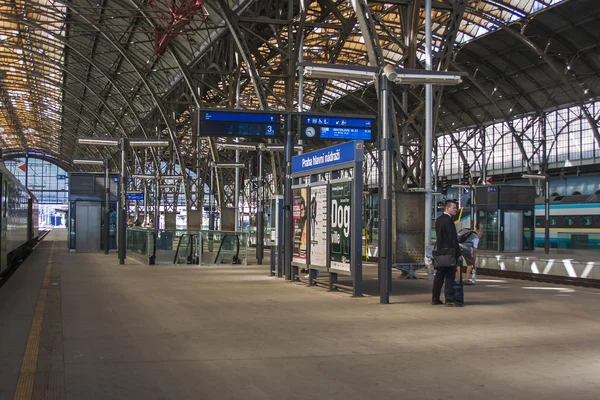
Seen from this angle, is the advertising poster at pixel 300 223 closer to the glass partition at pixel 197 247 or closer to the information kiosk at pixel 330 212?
the information kiosk at pixel 330 212

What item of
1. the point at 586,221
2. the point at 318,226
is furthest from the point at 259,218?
the point at 586,221

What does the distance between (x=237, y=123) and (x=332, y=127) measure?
2490 millimetres

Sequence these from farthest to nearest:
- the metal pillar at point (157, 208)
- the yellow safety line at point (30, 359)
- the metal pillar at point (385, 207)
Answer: the metal pillar at point (157, 208), the metal pillar at point (385, 207), the yellow safety line at point (30, 359)

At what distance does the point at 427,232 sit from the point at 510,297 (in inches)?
176

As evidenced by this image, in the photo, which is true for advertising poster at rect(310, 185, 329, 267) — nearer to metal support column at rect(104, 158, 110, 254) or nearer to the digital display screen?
the digital display screen

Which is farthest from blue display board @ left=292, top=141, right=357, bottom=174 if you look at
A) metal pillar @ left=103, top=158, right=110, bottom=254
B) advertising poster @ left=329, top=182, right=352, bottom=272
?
metal pillar @ left=103, top=158, right=110, bottom=254

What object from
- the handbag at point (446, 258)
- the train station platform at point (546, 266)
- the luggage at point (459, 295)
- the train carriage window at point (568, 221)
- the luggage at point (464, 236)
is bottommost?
the train station platform at point (546, 266)

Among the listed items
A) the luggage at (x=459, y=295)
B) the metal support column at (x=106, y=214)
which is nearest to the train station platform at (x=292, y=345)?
the luggage at (x=459, y=295)

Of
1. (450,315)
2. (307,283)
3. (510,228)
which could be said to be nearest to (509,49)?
(510,228)

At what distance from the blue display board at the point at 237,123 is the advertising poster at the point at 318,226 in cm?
→ 291

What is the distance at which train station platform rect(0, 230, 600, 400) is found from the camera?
616cm

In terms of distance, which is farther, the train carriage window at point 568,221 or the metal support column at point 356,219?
the train carriage window at point 568,221

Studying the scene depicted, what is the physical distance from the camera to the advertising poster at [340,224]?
45.3 ft

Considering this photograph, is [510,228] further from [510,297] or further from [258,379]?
[258,379]
